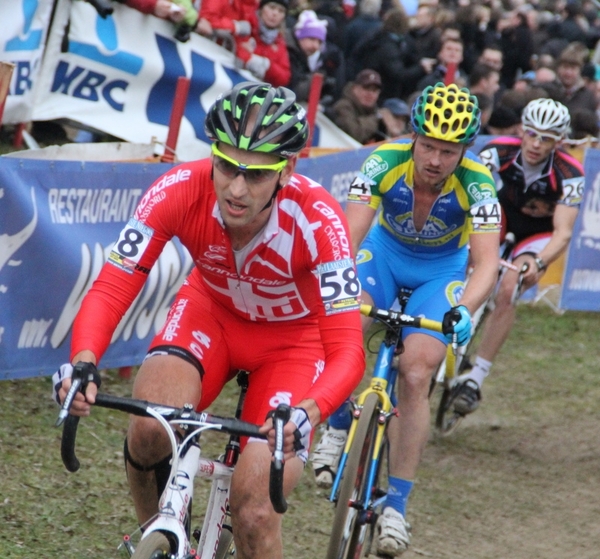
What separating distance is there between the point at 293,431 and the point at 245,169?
3.13 ft

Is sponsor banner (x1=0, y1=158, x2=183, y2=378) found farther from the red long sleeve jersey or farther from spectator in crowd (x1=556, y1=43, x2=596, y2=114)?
spectator in crowd (x1=556, y1=43, x2=596, y2=114)

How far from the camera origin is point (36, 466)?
19.2 feet

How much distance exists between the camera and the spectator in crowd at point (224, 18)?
393 inches

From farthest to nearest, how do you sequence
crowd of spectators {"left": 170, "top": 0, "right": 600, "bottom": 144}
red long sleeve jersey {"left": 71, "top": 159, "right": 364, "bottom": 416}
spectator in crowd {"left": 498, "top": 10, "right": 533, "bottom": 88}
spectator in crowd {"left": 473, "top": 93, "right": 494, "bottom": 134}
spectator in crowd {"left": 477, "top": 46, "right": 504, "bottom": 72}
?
1. spectator in crowd {"left": 498, "top": 10, "right": 533, "bottom": 88}
2. spectator in crowd {"left": 477, "top": 46, "right": 504, "bottom": 72}
3. spectator in crowd {"left": 473, "top": 93, "right": 494, "bottom": 134}
4. crowd of spectators {"left": 170, "top": 0, "right": 600, "bottom": 144}
5. red long sleeve jersey {"left": 71, "top": 159, "right": 364, "bottom": 416}

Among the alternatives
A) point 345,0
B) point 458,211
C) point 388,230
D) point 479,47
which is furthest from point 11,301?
point 479,47

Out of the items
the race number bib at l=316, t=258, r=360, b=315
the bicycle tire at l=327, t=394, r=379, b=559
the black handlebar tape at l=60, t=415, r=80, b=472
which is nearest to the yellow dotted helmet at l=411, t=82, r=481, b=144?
the bicycle tire at l=327, t=394, r=379, b=559

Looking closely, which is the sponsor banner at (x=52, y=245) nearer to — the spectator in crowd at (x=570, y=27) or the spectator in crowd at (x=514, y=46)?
the spectator in crowd at (x=514, y=46)

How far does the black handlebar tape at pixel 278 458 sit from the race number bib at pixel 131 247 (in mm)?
974

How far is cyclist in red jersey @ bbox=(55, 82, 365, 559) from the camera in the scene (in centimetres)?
363

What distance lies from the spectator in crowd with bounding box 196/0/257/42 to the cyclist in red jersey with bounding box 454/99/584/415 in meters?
3.23

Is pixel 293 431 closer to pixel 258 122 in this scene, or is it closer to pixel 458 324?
pixel 258 122

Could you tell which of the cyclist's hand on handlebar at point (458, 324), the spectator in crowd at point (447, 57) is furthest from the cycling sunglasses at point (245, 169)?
the spectator in crowd at point (447, 57)

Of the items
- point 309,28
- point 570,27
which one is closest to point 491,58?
point 309,28

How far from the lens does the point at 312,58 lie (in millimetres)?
11977
